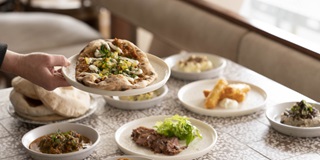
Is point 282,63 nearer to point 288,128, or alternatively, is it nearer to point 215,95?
point 215,95

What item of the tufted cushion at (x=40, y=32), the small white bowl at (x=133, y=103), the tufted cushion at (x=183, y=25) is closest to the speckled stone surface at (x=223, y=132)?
the small white bowl at (x=133, y=103)

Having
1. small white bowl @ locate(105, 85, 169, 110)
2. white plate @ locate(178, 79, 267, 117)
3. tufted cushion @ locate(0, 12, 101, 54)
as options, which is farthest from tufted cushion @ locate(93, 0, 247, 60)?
small white bowl @ locate(105, 85, 169, 110)

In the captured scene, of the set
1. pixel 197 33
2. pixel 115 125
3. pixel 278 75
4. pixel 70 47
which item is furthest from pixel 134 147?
pixel 70 47

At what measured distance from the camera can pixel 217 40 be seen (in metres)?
3.33

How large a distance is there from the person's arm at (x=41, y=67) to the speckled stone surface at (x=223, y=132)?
20 cm

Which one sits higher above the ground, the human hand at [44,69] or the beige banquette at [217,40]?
the human hand at [44,69]

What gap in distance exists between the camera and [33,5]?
5418 millimetres

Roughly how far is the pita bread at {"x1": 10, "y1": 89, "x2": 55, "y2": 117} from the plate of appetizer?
0.23 m

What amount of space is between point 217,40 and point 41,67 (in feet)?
4.63

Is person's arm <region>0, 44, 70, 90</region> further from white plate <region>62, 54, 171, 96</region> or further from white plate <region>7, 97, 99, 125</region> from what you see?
white plate <region>7, 97, 99, 125</region>

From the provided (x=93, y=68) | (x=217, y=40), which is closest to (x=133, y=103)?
(x=93, y=68)

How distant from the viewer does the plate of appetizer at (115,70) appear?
191 centimetres

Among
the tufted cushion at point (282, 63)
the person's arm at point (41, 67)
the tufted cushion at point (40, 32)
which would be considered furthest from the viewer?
the tufted cushion at point (40, 32)

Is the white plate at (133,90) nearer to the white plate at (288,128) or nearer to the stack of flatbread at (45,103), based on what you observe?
the stack of flatbread at (45,103)
